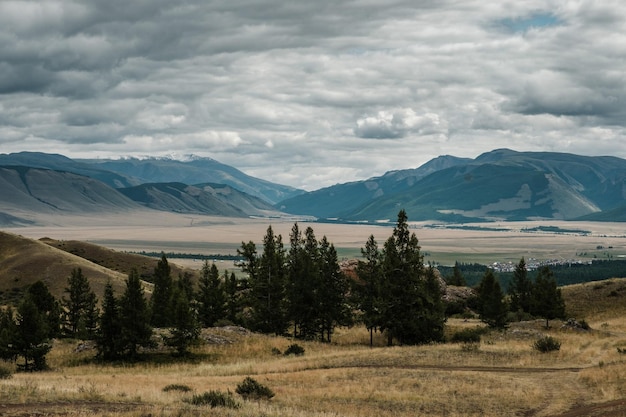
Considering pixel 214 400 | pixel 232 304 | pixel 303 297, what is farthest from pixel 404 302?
pixel 214 400

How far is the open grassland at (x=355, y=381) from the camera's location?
94.3 feet

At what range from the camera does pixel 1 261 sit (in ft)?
555

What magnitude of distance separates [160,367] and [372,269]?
1422 inches

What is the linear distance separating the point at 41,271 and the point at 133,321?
113m

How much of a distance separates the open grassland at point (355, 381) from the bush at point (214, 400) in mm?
847

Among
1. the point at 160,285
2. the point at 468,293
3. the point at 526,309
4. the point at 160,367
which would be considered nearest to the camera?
the point at 160,367

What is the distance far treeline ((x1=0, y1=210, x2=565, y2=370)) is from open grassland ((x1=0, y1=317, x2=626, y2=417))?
3426mm

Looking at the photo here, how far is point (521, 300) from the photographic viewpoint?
107m

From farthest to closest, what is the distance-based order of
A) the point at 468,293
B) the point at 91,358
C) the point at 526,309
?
1. the point at 468,293
2. the point at 526,309
3. the point at 91,358

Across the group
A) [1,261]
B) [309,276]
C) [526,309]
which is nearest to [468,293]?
[526,309]

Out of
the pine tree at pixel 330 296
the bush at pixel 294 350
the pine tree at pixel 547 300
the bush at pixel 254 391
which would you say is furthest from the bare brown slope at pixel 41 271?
the bush at pixel 254 391

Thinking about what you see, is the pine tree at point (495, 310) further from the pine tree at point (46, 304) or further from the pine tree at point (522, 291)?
the pine tree at point (46, 304)

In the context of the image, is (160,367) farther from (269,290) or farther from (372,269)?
(372,269)

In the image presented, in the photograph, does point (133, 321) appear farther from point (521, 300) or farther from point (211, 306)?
point (521, 300)
